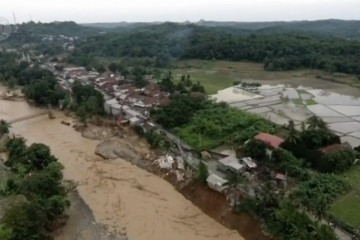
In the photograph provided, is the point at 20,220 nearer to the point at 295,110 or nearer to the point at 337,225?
the point at 337,225

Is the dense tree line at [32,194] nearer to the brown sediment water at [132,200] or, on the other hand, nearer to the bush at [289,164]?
the brown sediment water at [132,200]

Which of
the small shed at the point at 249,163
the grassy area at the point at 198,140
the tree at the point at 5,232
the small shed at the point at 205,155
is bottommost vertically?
the small shed at the point at 205,155

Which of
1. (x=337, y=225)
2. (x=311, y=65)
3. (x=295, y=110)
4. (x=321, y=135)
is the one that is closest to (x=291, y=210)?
(x=337, y=225)

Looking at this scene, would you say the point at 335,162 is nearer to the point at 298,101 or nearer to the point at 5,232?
the point at 5,232

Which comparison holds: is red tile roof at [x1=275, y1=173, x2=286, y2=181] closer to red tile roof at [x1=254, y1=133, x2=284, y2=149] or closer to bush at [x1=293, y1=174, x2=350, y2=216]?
bush at [x1=293, y1=174, x2=350, y2=216]

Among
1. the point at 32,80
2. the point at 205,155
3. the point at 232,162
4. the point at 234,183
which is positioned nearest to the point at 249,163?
the point at 232,162

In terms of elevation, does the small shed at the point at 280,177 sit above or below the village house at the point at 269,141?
below

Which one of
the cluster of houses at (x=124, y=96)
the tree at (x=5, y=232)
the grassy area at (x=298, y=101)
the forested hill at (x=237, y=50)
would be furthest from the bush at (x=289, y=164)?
the forested hill at (x=237, y=50)
